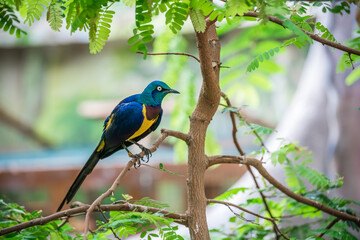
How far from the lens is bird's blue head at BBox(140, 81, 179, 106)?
56.1 inches

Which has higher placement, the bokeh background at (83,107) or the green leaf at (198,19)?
the bokeh background at (83,107)

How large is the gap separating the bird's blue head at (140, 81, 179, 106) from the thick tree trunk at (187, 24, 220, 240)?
18 cm

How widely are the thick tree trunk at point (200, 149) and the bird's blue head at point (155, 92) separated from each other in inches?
7.0

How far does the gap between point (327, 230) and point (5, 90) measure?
6.48 m

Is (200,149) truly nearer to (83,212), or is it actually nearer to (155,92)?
(155,92)

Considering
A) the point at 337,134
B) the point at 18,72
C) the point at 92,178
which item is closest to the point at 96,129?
the point at 18,72

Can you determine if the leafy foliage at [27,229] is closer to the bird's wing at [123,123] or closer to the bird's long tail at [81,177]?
the bird's long tail at [81,177]

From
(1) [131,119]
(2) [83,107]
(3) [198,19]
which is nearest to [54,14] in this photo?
(3) [198,19]

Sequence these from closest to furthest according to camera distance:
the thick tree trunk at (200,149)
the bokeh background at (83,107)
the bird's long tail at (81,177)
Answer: the thick tree trunk at (200,149) → the bird's long tail at (81,177) → the bokeh background at (83,107)

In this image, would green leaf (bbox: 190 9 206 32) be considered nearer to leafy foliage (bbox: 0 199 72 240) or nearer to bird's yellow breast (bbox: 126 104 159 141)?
bird's yellow breast (bbox: 126 104 159 141)

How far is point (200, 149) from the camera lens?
1.29 meters

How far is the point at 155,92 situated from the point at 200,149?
0.28 meters

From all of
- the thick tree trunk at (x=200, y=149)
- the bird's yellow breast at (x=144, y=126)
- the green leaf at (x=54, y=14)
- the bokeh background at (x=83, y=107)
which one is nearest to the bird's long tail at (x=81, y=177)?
the bird's yellow breast at (x=144, y=126)

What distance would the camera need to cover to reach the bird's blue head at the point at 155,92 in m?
1.43
